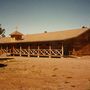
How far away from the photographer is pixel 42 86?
358 inches

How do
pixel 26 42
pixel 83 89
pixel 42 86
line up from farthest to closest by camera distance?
pixel 26 42
pixel 42 86
pixel 83 89

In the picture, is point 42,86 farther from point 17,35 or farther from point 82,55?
point 17,35

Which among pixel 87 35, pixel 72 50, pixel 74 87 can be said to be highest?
pixel 87 35

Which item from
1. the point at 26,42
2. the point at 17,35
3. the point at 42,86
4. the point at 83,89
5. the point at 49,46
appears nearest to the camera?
the point at 83,89

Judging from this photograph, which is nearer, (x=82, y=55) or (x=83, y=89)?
(x=83, y=89)

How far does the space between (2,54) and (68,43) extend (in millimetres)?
14275

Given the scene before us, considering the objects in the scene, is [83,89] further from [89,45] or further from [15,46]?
[15,46]

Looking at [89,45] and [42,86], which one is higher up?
[89,45]

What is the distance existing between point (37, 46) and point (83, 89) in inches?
925

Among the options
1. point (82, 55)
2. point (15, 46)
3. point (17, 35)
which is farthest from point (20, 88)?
point (17, 35)

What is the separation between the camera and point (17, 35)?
37406 mm

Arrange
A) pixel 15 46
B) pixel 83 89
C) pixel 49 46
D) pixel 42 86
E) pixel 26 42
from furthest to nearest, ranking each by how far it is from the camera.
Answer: pixel 15 46, pixel 26 42, pixel 49 46, pixel 42 86, pixel 83 89

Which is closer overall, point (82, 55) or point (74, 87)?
point (74, 87)

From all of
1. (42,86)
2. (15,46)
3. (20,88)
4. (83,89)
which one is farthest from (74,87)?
(15,46)
